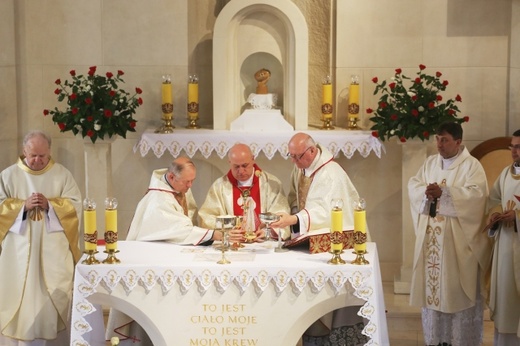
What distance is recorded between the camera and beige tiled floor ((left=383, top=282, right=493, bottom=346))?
945 cm

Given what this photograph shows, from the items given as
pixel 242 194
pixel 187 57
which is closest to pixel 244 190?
pixel 242 194

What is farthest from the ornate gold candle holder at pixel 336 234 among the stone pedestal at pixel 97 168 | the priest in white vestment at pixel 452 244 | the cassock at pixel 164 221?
the stone pedestal at pixel 97 168

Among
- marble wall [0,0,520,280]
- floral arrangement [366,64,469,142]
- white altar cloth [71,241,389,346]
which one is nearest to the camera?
white altar cloth [71,241,389,346]

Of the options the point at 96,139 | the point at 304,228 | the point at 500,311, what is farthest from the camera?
the point at 96,139

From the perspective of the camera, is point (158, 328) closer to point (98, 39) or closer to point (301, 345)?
point (301, 345)

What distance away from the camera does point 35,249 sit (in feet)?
28.9

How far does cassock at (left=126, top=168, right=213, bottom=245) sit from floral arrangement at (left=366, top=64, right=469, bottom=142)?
269cm

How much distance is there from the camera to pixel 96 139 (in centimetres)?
1014

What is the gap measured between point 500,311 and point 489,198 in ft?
3.05

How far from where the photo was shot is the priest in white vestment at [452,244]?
8672 mm

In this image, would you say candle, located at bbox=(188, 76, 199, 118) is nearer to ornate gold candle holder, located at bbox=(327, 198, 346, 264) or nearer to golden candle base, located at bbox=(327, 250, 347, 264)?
ornate gold candle holder, located at bbox=(327, 198, 346, 264)

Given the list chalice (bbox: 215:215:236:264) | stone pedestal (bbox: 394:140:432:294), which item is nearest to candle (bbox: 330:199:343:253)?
chalice (bbox: 215:215:236:264)

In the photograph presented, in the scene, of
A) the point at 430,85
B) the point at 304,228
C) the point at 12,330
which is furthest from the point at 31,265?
the point at 430,85

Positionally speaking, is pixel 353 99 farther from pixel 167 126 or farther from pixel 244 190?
pixel 244 190
